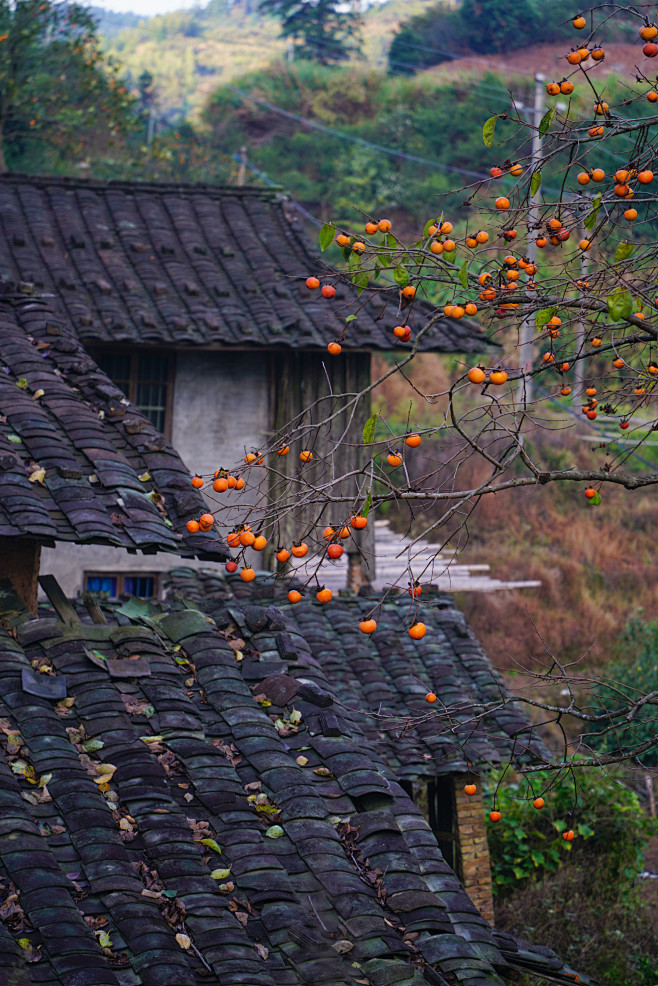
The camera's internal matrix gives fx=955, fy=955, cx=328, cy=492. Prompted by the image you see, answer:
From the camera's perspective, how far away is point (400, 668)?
31.0 ft

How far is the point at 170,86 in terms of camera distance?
59.9m

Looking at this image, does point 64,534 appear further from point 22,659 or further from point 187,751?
point 187,751

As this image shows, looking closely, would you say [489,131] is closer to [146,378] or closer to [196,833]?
[196,833]

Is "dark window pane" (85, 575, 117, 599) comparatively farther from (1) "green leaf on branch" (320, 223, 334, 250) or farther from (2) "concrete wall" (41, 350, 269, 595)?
(1) "green leaf on branch" (320, 223, 334, 250)

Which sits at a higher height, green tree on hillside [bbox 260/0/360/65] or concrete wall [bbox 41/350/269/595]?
green tree on hillside [bbox 260/0/360/65]

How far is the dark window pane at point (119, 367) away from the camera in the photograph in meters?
Result: 12.2

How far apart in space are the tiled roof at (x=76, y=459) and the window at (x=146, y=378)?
5331 millimetres

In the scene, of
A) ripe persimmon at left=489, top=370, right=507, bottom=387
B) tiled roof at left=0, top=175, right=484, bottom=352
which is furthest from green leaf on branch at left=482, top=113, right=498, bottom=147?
tiled roof at left=0, top=175, right=484, bottom=352

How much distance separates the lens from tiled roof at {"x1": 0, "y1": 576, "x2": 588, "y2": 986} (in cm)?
383

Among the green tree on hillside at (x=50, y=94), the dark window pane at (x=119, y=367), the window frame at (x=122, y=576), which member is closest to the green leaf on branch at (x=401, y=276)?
the dark window pane at (x=119, y=367)

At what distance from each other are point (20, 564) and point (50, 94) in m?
22.5

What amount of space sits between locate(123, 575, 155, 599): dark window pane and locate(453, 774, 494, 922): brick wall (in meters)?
4.82

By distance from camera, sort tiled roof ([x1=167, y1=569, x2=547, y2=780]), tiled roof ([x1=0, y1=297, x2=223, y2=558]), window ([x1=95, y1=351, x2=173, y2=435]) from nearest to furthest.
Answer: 1. tiled roof ([x1=0, y1=297, x2=223, y2=558])
2. tiled roof ([x1=167, y1=569, x2=547, y2=780])
3. window ([x1=95, y1=351, x2=173, y2=435])

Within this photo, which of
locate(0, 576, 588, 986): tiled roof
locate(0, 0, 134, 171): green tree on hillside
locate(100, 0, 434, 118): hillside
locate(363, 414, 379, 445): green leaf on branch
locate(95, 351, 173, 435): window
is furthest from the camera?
locate(100, 0, 434, 118): hillside
